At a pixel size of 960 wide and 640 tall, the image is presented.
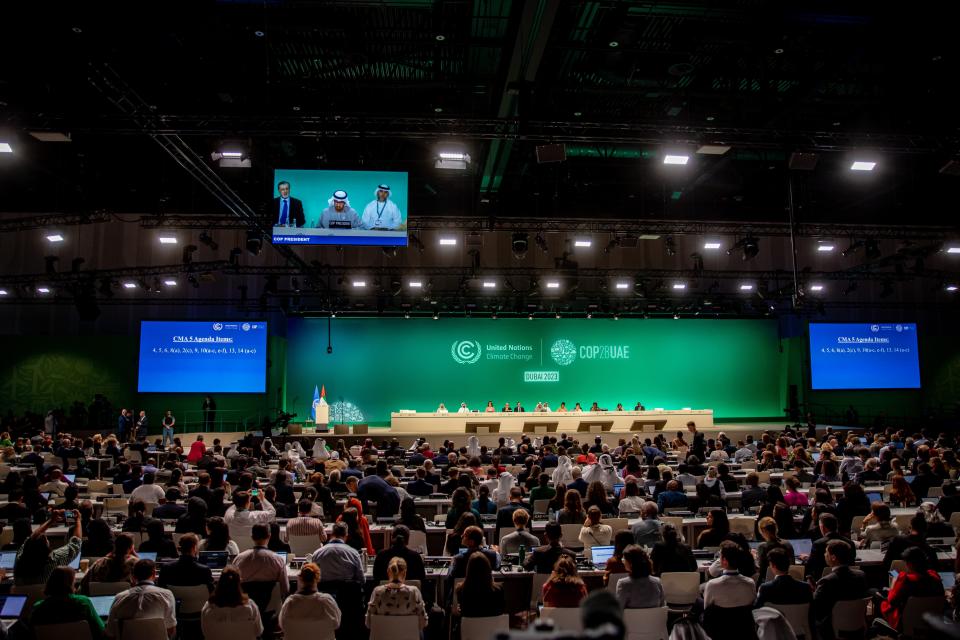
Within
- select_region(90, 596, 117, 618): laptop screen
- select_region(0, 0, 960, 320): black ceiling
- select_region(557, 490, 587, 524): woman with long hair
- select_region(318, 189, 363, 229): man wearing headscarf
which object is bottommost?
select_region(90, 596, 117, 618): laptop screen

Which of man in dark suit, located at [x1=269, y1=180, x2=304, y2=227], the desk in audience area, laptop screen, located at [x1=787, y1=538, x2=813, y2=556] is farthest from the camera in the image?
the desk in audience area

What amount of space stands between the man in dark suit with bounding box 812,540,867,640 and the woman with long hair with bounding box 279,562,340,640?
3344 millimetres

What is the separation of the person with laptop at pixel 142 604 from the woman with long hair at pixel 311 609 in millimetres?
765

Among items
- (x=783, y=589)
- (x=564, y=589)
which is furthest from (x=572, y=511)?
(x=783, y=589)

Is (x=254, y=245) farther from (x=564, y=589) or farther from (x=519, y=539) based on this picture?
(x=564, y=589)

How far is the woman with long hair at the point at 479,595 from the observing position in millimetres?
4730

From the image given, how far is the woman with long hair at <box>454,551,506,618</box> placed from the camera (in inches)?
186

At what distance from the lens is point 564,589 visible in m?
4.65

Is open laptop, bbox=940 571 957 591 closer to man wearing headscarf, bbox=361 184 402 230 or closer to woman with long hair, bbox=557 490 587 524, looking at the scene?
woman with long hair, bbox=557 490 587 524

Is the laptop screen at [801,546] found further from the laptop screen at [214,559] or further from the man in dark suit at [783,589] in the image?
the laptop screen at [214,559]

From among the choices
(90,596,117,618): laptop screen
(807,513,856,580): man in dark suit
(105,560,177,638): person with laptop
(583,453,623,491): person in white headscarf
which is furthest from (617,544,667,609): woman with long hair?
(583,453,623,491): person in white headscarf

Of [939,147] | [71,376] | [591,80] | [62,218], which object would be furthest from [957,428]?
[71,376]

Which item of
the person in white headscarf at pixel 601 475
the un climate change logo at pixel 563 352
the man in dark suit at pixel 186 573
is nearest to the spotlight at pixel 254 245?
the person in white headscarf at pixel 601 475

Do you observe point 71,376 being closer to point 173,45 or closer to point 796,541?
point 173,45
